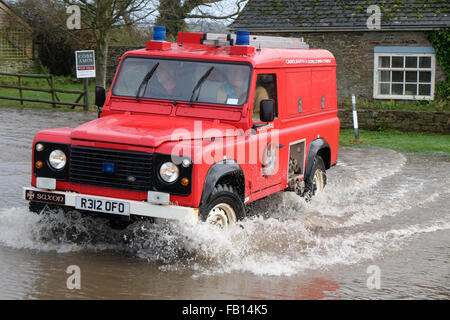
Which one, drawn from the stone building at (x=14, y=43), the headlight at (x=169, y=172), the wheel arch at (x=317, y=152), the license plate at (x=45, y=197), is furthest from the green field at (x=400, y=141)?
the stone building at (x=14, y=43)

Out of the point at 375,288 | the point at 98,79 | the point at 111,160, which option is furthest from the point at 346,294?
the point at 98,79

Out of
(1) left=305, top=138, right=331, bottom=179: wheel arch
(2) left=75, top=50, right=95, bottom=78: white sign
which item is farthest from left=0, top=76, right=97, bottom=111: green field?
(1) left=305, top=138, right=331, bottom=179: wheel arch

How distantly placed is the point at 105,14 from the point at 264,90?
20.9 meters

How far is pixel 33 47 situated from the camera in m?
44.0

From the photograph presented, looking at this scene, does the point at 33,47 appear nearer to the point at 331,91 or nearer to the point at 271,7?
the point at 271,7

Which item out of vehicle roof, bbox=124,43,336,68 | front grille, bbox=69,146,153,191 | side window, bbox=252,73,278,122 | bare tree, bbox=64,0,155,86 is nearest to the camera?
front grille, bbox=69,146,153,191

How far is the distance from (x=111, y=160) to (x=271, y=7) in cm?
1991

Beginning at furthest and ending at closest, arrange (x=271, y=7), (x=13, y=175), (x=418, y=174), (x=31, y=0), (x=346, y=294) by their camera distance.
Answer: (x=31, y=0), (x=271, y=7), (x=418, y=174), (x=13, y=175), (x=346, y=294)

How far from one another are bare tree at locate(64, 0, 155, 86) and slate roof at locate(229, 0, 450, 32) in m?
4.95

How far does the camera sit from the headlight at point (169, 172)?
7070 mm

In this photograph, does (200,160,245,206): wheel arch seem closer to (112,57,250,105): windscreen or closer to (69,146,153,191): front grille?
(69,146,153,191): front grille

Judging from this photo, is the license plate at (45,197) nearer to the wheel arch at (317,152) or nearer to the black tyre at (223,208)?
the black tyre at (223,208)

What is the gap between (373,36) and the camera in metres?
24.1

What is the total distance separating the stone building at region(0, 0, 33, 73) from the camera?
4309 centimetres
